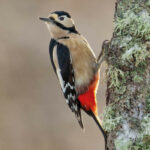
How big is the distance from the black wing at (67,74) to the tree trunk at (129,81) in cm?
84

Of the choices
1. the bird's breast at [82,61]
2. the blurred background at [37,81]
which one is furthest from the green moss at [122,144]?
the blurred background at [37,81]

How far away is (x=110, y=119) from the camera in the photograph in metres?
3.53

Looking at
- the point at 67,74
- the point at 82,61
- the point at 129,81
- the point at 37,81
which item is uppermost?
the point at 129,81

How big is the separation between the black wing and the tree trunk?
33.2 inches

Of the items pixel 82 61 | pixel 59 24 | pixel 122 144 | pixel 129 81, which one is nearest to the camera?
pixel 122 144

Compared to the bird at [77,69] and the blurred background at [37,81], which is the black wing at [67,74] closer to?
the bird at [77,69]

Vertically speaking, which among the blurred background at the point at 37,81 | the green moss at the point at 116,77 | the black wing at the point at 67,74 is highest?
the green moss at the point at 116,77

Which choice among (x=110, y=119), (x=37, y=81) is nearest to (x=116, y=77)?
(x=110, y=119)

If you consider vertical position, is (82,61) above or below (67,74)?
above

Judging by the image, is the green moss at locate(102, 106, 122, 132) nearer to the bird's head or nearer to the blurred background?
the bird's head

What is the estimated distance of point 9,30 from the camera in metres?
10.1

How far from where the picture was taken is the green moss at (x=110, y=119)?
348 centimetres

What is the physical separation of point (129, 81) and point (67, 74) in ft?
3.64

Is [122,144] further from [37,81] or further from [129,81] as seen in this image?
[37,81]
